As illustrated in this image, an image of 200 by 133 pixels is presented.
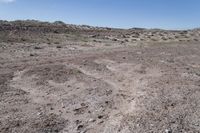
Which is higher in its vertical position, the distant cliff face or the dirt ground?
the dirt ground

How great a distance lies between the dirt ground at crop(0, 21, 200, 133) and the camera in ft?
32.3

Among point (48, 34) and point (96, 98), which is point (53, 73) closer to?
point (96, 98)

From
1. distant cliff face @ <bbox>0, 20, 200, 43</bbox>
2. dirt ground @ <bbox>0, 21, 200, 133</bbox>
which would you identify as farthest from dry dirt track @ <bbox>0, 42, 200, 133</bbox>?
distant cliff face @ <bbox>0, 20, 200, 43</bbox>

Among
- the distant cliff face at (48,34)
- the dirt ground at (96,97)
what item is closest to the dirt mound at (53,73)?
the dirt ground at (96,97)

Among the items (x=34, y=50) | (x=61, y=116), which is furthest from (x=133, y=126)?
(x=34, y=50)

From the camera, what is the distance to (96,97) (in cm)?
1276

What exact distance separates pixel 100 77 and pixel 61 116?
241 inches

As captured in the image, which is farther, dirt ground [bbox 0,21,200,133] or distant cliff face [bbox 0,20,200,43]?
distant cliff face [bbox 0,20,200,43]

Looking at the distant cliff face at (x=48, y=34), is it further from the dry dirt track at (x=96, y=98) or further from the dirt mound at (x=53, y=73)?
the dry dirt track at (x=96, y=98)

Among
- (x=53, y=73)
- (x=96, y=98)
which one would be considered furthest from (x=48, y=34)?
(x=96, y=98)

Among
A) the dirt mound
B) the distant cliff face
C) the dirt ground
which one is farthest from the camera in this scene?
the distant cliff face

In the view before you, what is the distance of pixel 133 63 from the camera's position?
70.2 feet

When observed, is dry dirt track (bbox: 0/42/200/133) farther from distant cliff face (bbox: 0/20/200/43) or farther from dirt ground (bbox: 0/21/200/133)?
distant cliff face (bbox: 0/20/200/43)

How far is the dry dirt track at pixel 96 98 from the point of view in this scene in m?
9.85
